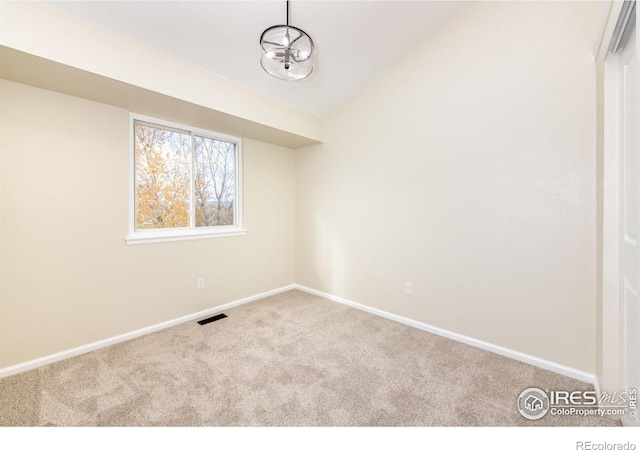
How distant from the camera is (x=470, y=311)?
2387mm

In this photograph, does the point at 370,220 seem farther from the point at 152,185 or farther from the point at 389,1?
the point at 152,185

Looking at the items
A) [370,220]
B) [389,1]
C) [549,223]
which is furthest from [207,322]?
[389,1]

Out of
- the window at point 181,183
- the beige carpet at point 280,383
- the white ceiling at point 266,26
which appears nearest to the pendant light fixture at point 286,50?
the white ceiling at point 266,26

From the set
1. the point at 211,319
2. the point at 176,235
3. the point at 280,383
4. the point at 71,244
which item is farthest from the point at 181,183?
the point at 280,383

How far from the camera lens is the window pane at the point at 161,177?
104 inches

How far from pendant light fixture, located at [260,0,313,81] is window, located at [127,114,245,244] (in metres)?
1.56

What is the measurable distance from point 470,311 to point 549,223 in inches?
38.4

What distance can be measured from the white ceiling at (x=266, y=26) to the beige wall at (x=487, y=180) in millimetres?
240

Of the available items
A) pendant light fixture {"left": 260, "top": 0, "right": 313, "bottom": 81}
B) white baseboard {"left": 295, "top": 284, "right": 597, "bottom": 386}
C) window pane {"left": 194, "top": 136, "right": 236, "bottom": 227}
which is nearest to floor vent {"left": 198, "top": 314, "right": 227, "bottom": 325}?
window pane {"left": 194, "top": 136, "right": 236, "bottom": 227}

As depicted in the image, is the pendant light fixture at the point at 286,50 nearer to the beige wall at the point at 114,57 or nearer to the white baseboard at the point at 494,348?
the beige wall at the point at 114,57

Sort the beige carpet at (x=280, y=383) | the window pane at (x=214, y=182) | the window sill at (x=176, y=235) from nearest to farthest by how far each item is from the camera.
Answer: the beige carpet at (x=280, y=383)
the window sill at (x=176, y=235)
the window pane at (x=214, y=182)

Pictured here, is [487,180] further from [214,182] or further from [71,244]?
[71,244]

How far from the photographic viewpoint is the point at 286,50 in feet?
5.81
